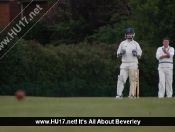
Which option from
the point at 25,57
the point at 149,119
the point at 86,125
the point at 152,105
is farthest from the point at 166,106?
the point at 25,57

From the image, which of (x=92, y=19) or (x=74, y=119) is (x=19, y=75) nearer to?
(x=92, y=19)

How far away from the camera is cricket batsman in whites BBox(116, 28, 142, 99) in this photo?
21.3 m

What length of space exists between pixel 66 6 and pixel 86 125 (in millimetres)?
35313

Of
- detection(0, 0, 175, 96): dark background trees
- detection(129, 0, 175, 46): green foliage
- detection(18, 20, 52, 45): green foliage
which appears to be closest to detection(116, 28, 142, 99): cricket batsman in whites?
detection(0, 0, 175, 96): dark background trees

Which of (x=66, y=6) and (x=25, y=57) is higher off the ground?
(x=66, y=6)

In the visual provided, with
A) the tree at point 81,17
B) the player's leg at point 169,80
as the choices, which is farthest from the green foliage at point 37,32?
the player's leg at point 169,80

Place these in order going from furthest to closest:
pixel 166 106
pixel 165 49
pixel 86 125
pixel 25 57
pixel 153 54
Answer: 1. pixel 153 54
2. pixel 25 57
3. pixel 165 49
4. pixel 166 106
5. pixel 86 125

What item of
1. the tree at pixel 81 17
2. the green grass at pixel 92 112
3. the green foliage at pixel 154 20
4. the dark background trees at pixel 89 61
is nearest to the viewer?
the green grass at pixel 92 112

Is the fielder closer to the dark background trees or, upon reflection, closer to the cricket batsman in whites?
the cricket batsman in whites

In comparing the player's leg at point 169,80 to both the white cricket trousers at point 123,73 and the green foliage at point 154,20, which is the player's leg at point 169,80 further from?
the green foliage at point 154,20

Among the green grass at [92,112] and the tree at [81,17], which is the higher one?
the tree at [81,17]

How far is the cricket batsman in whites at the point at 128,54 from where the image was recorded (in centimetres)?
2128

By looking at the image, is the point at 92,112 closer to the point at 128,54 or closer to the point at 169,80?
the point at 128,54

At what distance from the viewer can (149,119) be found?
41.5 feet
